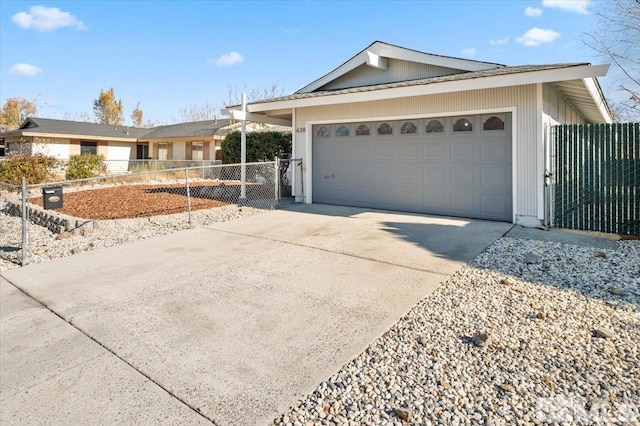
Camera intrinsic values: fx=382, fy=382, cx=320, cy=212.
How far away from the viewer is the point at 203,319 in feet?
11.7

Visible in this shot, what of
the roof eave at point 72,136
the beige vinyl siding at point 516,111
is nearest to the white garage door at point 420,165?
the beige vinyl siding at point 516,111

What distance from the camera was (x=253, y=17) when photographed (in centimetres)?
1933

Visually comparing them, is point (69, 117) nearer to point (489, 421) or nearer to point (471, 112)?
point (471, 112)

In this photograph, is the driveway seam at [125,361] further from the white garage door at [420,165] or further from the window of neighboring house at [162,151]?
the window of neighboring house at [162,151]

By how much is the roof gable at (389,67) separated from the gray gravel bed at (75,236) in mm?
4735

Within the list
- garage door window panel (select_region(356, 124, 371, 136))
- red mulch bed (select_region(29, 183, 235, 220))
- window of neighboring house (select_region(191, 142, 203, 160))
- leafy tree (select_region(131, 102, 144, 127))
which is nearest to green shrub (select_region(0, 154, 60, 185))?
red mulch bed (select_region(29, 183, 235, 220))

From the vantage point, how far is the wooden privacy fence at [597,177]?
6.68 meters

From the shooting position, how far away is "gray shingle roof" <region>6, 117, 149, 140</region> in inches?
1037

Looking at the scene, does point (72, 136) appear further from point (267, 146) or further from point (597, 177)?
point (597, 177)

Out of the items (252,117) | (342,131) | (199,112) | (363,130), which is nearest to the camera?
(363,130)

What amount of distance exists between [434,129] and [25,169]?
1541 cm

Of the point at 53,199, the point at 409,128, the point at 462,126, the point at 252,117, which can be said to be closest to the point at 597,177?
the point at 462,126

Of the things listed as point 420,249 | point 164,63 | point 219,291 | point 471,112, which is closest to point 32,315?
point 219,291

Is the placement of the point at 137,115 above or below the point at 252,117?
above
